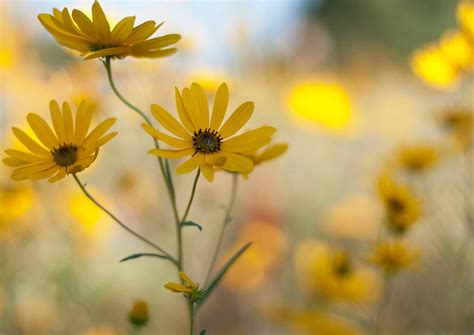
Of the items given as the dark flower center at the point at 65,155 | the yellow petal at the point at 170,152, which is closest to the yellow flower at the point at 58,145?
the dark flower center at the point at 65,155

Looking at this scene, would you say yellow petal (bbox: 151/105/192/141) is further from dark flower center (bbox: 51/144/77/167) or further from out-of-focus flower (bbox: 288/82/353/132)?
out-of-focus flower (bbox: 288/82/353/132)

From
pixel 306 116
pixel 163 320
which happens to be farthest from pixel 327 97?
pixel 163 320

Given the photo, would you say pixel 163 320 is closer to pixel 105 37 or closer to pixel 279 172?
pixel 279 172

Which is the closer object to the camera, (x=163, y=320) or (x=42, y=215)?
(x=42, y=215)

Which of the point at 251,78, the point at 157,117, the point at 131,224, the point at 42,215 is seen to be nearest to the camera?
the point at 157,117

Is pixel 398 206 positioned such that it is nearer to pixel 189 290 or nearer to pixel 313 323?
pixel 313 323

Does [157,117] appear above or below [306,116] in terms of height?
below

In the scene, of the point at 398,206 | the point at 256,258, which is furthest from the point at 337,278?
the point at 256,258
